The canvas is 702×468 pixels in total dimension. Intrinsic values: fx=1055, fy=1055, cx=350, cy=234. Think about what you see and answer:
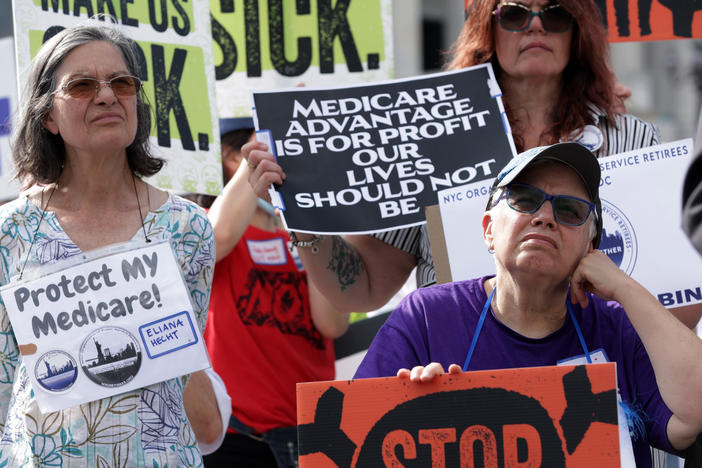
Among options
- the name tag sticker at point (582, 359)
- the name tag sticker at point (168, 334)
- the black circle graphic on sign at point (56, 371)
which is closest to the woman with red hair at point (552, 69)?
the name tag sticker at point (582, 359)

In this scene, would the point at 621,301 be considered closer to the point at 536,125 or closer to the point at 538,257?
the point at 538,257

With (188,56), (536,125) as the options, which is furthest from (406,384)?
(188,56)

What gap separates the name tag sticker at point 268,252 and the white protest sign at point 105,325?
60.2 inches

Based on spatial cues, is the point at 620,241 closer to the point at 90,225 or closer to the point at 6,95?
the point at 90,225

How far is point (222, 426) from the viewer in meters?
3.11

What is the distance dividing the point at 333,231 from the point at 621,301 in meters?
1.11

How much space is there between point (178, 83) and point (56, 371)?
156 centimetres

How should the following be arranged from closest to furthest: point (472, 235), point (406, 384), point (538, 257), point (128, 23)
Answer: point (406, 384), point (538, 257), point (472, 235), point (128, 23)

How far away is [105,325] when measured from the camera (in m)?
2.72

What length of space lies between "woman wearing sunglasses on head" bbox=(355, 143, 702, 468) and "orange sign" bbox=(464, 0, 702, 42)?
5.19ft

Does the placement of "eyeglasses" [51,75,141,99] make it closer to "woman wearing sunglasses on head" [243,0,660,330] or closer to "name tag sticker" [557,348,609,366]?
"woman wearing sunglasses on head" [243,0,660,330]

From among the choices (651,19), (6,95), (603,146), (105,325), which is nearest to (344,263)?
(603,146)

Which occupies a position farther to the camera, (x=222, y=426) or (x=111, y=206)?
(x=222, y=426)

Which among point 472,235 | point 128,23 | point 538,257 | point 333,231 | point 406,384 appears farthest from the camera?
point 128,23
